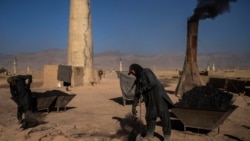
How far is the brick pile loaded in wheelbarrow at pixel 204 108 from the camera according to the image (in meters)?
7.59

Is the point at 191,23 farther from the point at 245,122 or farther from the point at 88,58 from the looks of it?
the point at 88,58

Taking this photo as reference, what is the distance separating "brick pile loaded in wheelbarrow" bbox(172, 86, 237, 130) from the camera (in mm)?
7594

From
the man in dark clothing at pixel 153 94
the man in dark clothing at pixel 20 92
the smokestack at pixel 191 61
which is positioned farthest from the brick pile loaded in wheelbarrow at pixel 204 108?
the smokestack at pixel 191 61

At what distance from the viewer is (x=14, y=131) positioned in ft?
26.8

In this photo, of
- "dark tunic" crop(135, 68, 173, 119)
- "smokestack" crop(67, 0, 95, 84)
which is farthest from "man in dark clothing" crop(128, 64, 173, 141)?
"smokestack" crop(67, 0, 95, 84)

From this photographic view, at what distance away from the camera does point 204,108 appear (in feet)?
25.2

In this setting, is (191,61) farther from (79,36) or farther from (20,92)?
(79,36)

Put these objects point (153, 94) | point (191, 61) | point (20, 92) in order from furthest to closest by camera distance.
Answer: point (191, 61)
point (20, 92)
point (153, 94)

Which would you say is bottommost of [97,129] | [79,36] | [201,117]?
[97,129]

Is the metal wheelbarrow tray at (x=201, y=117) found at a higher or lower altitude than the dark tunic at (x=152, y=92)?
lower

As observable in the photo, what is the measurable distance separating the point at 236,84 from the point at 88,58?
11411 millimetres

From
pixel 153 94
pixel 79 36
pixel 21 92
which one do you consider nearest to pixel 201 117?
pixel 153 94

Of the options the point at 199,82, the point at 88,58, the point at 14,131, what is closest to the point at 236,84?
the point at 199,82

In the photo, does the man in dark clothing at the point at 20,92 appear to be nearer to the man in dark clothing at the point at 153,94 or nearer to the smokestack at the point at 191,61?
the man in dark clothing at the point at 153,94
